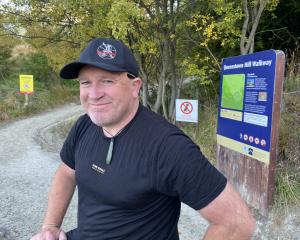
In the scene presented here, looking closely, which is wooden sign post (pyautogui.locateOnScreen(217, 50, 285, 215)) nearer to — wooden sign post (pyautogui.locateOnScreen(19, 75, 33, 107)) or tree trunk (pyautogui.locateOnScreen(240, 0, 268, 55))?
tree trunk (pyautogui.locateOnScreen(240, 0, 268, 55))

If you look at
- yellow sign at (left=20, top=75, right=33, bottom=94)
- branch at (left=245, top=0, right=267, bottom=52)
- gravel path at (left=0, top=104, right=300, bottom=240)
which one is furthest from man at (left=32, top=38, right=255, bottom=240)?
yellow sign at (left=20, top=75, right=33, bottom=94)

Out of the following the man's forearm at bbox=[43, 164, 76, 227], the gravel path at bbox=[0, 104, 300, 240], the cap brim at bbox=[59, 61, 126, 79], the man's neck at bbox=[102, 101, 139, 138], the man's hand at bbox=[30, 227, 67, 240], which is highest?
the cap brim at bbox=[59, 61, 126, 79]

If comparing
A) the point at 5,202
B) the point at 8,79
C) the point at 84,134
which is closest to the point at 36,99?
the point at 8,79

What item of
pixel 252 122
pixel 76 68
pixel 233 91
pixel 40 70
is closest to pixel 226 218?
pixel 76 68

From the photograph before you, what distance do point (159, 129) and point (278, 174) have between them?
370cm

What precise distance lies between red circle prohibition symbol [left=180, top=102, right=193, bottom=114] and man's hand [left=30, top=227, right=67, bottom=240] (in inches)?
210

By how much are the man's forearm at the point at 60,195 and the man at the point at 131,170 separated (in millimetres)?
200

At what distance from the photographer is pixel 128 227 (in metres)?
1.94

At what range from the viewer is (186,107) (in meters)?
7.50

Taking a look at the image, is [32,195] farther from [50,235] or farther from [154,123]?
[154,123]

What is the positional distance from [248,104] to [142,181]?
3.43 meters

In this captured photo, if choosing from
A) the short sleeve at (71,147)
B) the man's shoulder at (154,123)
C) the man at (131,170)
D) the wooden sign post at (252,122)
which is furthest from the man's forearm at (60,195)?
the wooden sign post at (252,122)

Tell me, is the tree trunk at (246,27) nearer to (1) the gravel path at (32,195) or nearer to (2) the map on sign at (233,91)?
(2) the map on sign at (233,91)

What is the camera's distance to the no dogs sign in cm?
742
